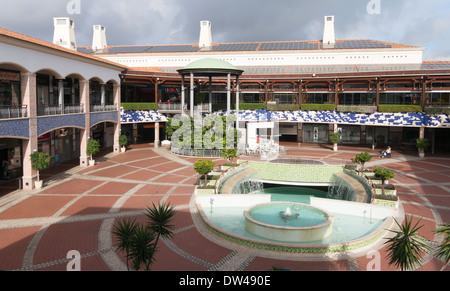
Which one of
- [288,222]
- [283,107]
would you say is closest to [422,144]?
[283,107]

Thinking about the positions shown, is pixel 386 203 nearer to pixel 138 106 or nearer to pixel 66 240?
pixel 66 240

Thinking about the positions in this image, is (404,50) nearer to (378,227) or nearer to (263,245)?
(378,227)

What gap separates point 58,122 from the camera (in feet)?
93.2

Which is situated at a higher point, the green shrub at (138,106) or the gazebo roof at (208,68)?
the gazebo roof at (208,68)

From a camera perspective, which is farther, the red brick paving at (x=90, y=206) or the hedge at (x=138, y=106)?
the hedge at (x=138, y=106)

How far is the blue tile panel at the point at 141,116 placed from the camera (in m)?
41.3

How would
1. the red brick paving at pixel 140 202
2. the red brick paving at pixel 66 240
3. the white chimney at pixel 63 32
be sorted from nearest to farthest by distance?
1. the red brick paving at pixel 66 240
2. the red brick paving at pixel 140 202
3. the white chimney at pixel 63 32

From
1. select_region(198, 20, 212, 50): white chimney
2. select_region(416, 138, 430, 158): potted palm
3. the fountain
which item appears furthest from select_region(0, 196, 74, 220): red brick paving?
select_region(198, 20, 212, 50): white chimney

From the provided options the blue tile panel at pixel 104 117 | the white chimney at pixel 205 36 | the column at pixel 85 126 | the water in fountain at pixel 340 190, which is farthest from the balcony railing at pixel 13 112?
the white chimney at pixel 205 36

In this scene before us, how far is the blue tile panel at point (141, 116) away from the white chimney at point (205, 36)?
1738 centimetres

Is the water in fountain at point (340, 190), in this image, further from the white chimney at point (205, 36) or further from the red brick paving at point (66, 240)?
the white chimney at point (205, 36)

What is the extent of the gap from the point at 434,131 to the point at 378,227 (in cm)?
3006
